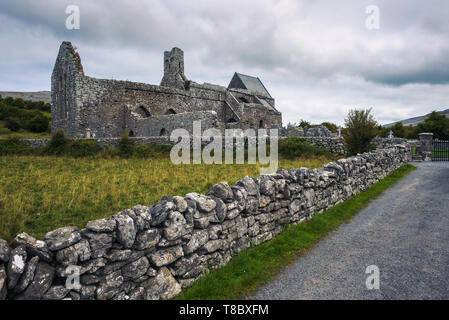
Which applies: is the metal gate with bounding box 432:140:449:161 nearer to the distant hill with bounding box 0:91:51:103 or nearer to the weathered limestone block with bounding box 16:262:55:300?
the weathered limestone block with bounding box 16:262:55:300

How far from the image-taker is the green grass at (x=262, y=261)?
4070 millimetres

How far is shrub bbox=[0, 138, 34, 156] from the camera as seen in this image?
1622cm

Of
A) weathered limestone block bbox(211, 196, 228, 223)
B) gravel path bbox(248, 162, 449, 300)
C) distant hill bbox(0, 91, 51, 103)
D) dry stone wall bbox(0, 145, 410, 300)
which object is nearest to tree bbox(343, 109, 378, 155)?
gravel path bbox(248, 162, 449, 300)

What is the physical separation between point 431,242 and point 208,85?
3134cm

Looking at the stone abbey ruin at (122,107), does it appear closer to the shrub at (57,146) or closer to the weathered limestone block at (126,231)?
the shrub at (57,146)

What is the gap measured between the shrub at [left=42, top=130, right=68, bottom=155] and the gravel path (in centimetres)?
1650

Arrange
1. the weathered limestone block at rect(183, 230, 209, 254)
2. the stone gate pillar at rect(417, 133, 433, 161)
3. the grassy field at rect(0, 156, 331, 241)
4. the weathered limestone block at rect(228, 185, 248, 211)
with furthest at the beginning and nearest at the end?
the stone gate pillar at rect(417, 133, 433, 161)
the grassy field at rect(0, 156, 331, 241)
the weathered limestone block at rect(228, 185, 248, 211)
the weathered limestone block at rect(183, 230, 209, 254)

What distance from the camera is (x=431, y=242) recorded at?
19.0ft

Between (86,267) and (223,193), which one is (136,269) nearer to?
(86,267)

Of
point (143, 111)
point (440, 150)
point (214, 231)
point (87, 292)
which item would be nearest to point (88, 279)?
point (87, 292)

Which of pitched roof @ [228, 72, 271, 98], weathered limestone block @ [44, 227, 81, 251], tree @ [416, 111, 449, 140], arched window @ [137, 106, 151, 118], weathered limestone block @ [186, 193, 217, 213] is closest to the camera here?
weathered limestone block @ [44, 227, 81, 251]

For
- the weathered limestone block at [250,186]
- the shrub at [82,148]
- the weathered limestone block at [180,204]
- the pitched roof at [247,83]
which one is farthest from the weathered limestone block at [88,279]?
the pitched roof at [247,83]
